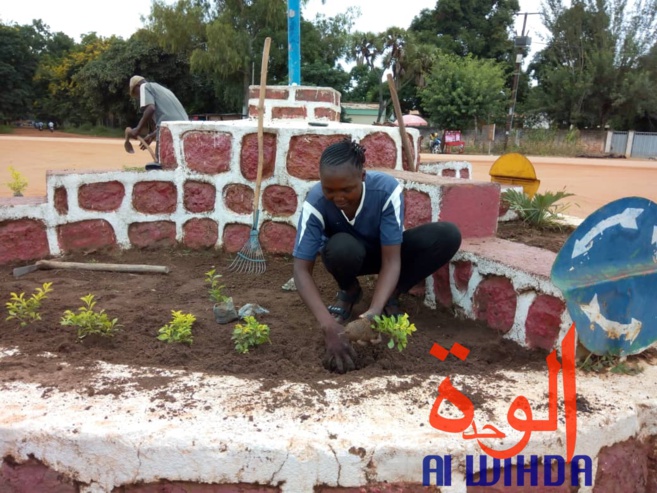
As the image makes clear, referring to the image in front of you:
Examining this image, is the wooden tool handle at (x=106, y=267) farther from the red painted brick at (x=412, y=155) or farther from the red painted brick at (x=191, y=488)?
the red painted brick at (x=191, y=488)

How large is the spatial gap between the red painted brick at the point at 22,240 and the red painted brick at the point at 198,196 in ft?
2.59

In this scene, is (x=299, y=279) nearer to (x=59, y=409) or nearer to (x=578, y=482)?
(x=59, y=409)

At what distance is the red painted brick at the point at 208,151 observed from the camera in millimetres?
3100

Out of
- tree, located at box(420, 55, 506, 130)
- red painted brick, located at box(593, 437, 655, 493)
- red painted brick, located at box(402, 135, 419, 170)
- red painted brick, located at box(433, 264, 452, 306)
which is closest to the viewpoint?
red painted brick, located at box(593, 437, 655, 493)

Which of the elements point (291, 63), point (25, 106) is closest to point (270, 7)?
point (291, 63)

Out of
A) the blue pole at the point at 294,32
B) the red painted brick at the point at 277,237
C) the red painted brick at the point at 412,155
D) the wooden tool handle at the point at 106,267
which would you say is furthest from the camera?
the blue pole at the point at 294,32

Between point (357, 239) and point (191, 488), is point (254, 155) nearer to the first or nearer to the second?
point (357, 239)

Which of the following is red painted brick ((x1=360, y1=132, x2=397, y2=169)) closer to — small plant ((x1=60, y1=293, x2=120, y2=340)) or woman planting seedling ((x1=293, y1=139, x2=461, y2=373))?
woman planting seedling ((x1=293, y1=139, x2=461, y2=373))

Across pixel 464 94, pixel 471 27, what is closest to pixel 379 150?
pixel 464 94

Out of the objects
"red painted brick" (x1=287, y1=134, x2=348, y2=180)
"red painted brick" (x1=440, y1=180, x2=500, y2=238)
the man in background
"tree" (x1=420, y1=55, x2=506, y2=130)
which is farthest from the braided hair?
"tree" (x1=420, y1=55, x2=506, y2=130)

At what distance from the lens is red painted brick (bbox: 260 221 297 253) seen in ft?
10.3

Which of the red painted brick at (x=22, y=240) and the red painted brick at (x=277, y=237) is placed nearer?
the red painted brick at (x=22, y=240)

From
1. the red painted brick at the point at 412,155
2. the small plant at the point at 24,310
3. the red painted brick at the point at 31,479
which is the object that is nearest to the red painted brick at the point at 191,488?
the red painted brick at the point at 31,479

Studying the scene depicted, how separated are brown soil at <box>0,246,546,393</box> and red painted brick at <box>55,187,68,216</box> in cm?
36
